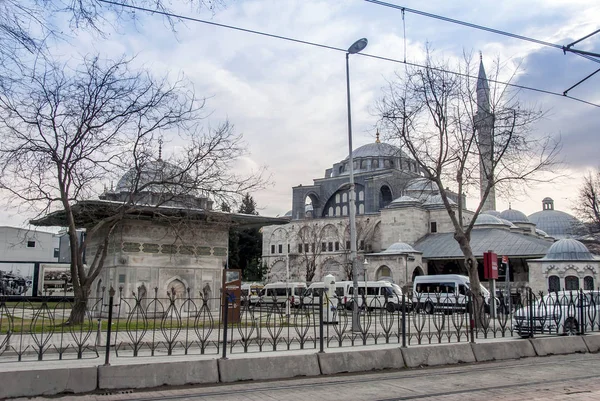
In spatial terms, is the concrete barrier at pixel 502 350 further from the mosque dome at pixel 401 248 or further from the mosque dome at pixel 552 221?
the mosque dome at pixel 552 221

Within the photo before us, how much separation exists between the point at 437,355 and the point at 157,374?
4863 mm

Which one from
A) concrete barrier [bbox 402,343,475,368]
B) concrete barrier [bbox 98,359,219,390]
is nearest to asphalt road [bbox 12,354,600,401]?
concrete barrier [bbox 98,359,219,390]

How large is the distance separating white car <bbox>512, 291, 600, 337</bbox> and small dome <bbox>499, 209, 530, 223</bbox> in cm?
5566

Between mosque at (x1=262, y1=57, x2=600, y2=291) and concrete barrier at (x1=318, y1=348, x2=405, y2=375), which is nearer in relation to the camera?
concrete barrier at (x1=318, y1=348, x2=405, y2=375)

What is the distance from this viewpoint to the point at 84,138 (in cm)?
1655

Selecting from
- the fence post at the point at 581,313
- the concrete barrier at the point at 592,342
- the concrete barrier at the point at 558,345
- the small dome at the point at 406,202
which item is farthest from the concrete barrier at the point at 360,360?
the small dome at the point at 406,202

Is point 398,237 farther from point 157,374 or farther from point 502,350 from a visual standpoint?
point 157,374

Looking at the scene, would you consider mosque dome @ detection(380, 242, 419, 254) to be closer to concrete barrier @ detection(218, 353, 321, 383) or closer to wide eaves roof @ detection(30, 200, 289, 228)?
wide eaves roof @ detection(30, 200, 289, 228)

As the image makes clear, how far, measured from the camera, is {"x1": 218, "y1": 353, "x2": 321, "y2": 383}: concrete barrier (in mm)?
7969

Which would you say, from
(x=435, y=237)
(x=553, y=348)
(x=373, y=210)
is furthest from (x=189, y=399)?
(x=373, y=210)

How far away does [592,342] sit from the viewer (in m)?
11.9

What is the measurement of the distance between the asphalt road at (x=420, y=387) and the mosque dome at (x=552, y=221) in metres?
65.8

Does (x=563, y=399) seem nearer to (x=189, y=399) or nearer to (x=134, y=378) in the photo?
(x=189, y=399)

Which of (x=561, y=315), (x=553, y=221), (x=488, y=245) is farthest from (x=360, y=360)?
(x=553, y=221)
